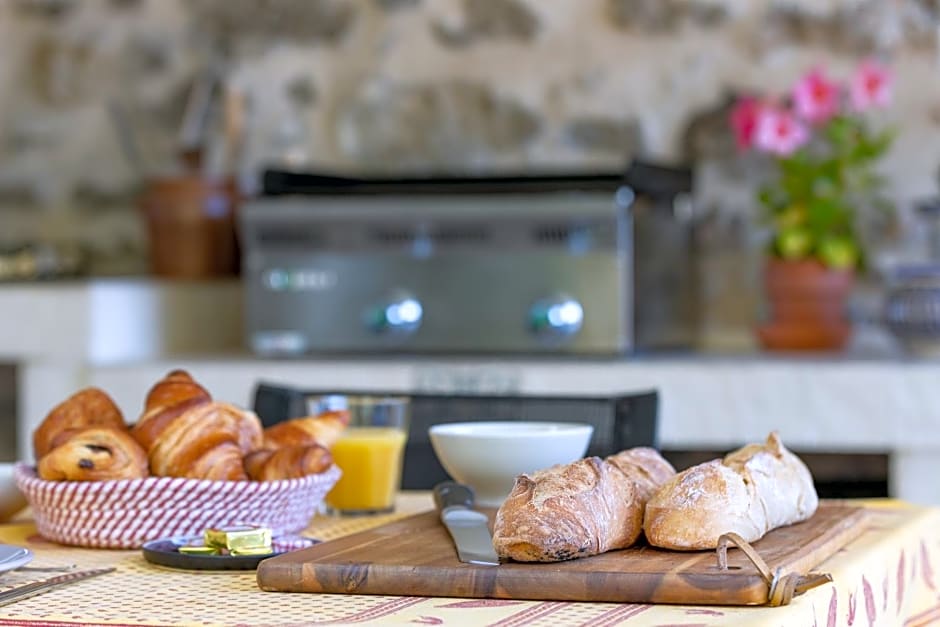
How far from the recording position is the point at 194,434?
1114 millimetres

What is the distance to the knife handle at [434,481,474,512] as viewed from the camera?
113cm

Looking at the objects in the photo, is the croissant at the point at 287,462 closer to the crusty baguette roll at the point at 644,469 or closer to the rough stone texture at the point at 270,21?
the crusty baguette roll at the point at 644,469

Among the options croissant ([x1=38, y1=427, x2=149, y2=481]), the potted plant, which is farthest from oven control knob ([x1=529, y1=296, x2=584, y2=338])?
croissant ([x1=38, y1=427, x2=149, y2=481])

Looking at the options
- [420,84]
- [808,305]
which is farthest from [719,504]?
[420,84]

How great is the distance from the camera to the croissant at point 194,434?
3.62 ft

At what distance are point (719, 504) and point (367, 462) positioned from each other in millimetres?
398

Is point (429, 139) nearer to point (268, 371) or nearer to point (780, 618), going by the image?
point (268, 371)

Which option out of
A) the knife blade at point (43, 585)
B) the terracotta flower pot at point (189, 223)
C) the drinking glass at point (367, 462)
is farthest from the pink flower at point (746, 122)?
the knife blade at point (43, 585)

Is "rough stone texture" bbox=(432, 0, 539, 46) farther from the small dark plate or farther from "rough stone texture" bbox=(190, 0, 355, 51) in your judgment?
the small dark plate

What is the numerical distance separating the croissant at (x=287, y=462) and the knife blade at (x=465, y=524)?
92 mm

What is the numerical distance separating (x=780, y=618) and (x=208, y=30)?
2372 millimetres

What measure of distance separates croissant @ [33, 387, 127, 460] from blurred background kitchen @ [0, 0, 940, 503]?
118 centimetres

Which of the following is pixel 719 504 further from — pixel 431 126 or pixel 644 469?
pixel 431 126

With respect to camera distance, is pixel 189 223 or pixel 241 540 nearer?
pixel 241 540
